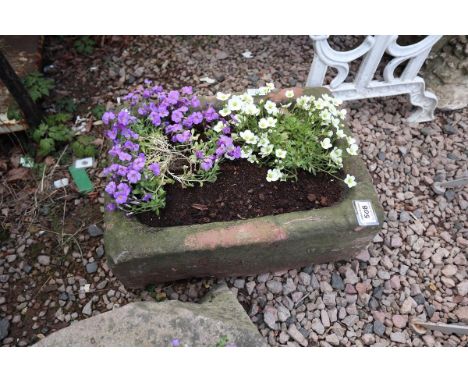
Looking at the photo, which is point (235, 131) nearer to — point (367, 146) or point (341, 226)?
point (341, 226)

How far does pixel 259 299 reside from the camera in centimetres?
204

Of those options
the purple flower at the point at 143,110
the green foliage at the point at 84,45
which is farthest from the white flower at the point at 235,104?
the green foliage at the point at 84,45

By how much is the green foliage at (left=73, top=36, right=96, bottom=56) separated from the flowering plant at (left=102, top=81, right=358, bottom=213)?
4.34 feet

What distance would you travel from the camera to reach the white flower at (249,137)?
185 centimetres

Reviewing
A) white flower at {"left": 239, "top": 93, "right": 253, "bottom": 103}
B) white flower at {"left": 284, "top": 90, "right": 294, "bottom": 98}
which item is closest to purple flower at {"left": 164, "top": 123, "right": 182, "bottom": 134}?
white flower at {"left": 239, "top": 93, "right": 253, "bottom": 103}

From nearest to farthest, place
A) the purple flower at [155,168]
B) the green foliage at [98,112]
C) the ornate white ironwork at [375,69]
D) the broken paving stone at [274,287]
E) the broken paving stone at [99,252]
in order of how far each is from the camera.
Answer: the purple flower at [155,168] < the broken paving stone at [274,287] < the broken paving stone at [99,252] < the ornate white ironwork at [375,69] < the green foliage at [98,112]

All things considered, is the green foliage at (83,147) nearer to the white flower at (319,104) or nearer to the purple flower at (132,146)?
the purple flower at (132,146)

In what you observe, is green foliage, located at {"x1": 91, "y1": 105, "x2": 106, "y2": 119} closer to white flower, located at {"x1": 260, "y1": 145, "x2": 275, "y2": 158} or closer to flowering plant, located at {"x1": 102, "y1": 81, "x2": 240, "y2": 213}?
flowering plant, located at {"x1": 102, "y1": 81, "x2": 240, "y2": 213}

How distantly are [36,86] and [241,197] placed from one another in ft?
5.41

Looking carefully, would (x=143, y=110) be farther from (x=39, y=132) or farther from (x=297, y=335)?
(x=297, y=335)

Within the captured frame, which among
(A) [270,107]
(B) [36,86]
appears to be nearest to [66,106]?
(B) [36,86]

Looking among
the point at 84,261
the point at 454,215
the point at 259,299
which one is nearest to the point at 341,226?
the point at 259,299

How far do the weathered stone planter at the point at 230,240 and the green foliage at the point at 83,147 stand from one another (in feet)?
3.01

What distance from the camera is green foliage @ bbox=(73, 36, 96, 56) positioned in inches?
119
